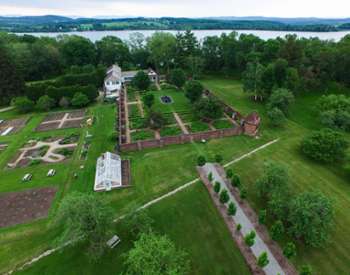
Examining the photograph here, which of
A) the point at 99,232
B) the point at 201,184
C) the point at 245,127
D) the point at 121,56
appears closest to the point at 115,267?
the point at 99,232

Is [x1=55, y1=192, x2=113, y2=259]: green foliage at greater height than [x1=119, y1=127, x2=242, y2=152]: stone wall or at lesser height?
greater

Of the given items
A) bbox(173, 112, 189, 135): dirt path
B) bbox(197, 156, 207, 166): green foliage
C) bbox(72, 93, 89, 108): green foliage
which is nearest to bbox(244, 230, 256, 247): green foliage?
bbox(197, 156, 207, 166): green foliage

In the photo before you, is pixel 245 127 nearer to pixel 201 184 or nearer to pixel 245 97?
pixel 201 184

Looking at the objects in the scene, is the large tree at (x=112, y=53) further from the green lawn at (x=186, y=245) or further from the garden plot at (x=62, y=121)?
the green lawn at (x=186, y=245)

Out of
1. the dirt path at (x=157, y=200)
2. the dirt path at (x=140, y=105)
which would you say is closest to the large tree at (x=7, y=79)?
the dirt path at (x=140, y=105)

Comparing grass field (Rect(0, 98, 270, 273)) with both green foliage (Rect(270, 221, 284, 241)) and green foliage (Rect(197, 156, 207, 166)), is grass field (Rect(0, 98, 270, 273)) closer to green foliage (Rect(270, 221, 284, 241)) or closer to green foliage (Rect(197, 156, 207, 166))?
green foliage (Rect(197, 156, 207, 166))
